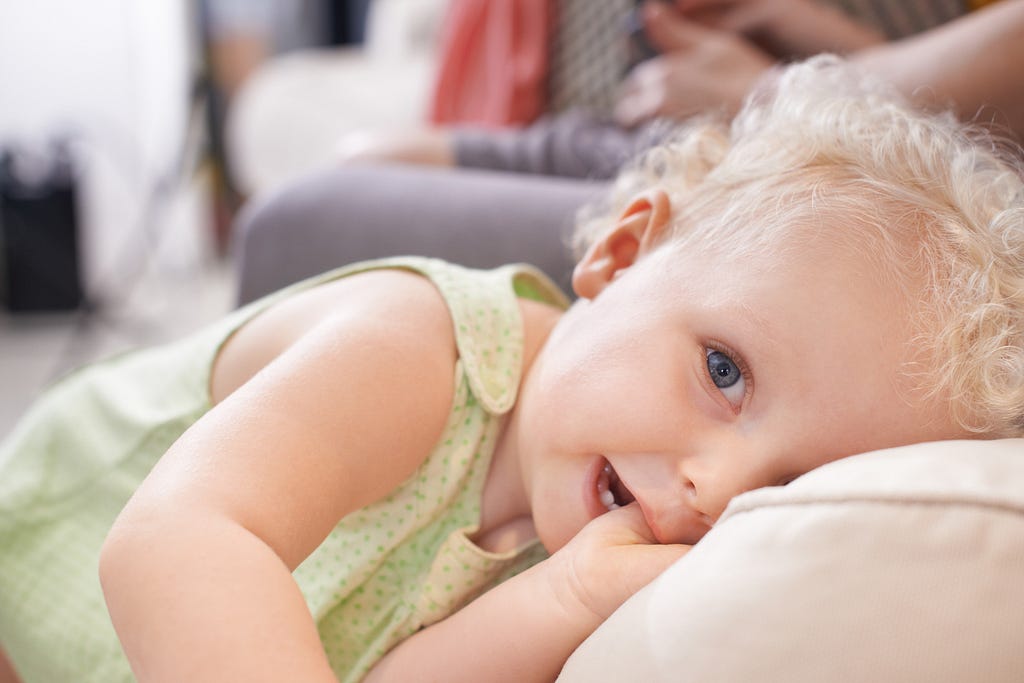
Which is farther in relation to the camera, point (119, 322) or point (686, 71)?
point (119, 322)

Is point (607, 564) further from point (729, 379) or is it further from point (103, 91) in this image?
point (103, 91)

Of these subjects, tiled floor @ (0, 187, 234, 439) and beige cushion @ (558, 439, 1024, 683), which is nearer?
beige cushion @ (558, 439, 1024, 683)

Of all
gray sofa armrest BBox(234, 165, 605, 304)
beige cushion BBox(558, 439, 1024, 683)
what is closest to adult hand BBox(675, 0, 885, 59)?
gray sofa armrest BBox(234, 165, 605, 304)

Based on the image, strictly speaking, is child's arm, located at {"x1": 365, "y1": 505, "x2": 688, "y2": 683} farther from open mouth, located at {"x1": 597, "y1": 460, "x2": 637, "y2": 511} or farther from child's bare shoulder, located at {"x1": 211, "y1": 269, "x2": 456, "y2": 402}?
child's bare shoulder, located at {"x1": 211, "y1": 269, "x2": 456, "y2": 402}

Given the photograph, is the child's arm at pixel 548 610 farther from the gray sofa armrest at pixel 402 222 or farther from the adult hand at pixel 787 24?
the adult hand at pixel 787 24

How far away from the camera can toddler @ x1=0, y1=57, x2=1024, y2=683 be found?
592 millimetres

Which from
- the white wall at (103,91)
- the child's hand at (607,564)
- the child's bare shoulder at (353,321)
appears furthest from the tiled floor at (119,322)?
the child's hand at (607,564)

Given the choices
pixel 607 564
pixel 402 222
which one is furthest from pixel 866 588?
pixel 402 222

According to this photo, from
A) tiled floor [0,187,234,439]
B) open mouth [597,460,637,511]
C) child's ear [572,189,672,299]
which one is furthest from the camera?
tiled floor [0,187,234,439]

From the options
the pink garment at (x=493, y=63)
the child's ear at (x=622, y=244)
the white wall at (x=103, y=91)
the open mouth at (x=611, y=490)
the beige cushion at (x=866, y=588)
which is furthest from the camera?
the white wall at (x=103, y=91)

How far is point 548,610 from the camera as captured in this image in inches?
24.2

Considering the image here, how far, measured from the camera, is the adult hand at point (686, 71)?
140 cm

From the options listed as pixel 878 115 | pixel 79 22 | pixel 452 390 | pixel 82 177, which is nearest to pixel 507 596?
pixel 452 390

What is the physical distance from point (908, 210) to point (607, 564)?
315mm
